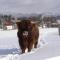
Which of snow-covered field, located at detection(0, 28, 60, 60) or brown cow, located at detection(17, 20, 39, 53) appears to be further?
brown cow, located at detection(17, 20, 39, 53)

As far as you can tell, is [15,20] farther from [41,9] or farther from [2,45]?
[2,45]

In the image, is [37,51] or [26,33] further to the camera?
[26,33]

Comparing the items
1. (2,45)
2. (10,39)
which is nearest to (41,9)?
(2,45)

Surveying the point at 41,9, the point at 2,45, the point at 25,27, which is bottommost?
the point at 2,45

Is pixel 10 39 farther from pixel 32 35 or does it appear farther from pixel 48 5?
pixel 48 5

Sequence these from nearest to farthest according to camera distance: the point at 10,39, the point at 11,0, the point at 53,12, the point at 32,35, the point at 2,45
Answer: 1. the point at 11,0
2. the point at 53,12
3. the point at 32,35
4. the point at 2,45
5. the point at 10,39

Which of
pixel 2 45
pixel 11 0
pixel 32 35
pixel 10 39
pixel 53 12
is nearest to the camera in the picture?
pixel 11 0

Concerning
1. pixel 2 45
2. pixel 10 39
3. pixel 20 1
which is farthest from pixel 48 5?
pixel 10 39

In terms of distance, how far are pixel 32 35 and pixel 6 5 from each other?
63 centimetres

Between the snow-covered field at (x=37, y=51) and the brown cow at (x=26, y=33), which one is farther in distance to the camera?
the brown cow at (x=26, y=33)

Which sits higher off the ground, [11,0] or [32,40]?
[11,0]

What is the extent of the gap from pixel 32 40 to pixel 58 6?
765 millimetres

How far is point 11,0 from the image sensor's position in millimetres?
2322

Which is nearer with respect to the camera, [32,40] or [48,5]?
[48,5]
